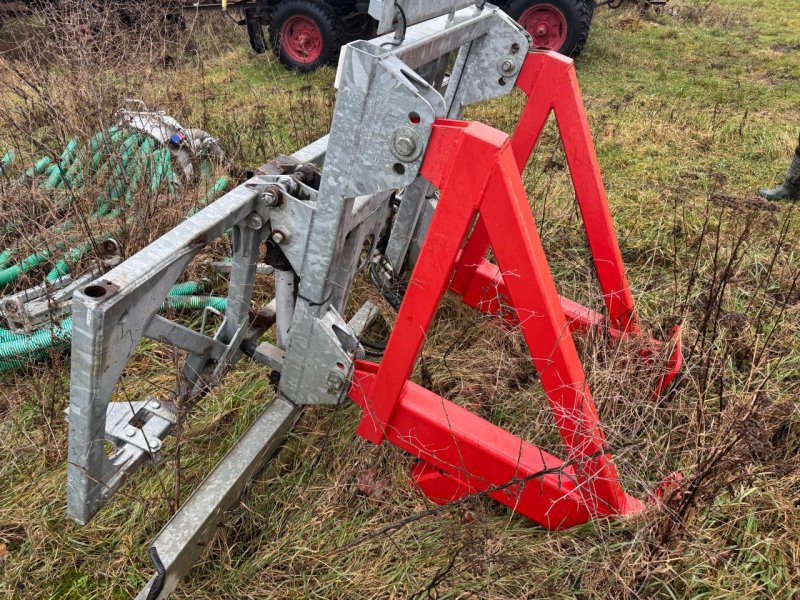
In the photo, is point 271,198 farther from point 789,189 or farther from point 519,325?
point 789,189

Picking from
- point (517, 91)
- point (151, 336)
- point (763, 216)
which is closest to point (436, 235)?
point (151, 336)

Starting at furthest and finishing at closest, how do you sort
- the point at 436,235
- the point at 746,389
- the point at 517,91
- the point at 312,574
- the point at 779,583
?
the point at 517,91
the point at 746,389
the point at 312,574
the point at 779,583
the point at 436,235

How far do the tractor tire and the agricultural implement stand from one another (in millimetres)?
6886

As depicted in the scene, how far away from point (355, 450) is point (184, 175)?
233 cm

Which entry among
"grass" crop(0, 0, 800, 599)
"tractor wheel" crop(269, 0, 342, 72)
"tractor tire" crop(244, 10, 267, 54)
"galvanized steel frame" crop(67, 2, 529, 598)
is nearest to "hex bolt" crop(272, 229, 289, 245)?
"galvanized steel frame" crop(67, 2, 529, 598)

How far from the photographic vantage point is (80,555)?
2.13 m

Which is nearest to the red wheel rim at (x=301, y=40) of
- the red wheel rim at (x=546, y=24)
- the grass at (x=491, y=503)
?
the red wheel rim at (x=546, y=24)

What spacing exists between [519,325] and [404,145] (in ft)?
2.45

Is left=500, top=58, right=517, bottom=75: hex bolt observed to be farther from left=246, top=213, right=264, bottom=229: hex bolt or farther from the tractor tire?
the tractor tire

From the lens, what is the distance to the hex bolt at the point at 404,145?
61.1 inches

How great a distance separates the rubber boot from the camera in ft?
13.9

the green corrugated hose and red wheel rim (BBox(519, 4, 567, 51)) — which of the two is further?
red wheel rim (BBox(519, 4, 567, 51))

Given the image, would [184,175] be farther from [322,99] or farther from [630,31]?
[630,31]

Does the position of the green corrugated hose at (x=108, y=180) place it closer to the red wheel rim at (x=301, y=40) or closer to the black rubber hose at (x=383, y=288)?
the black rubber hose at (x=383, y=288)
